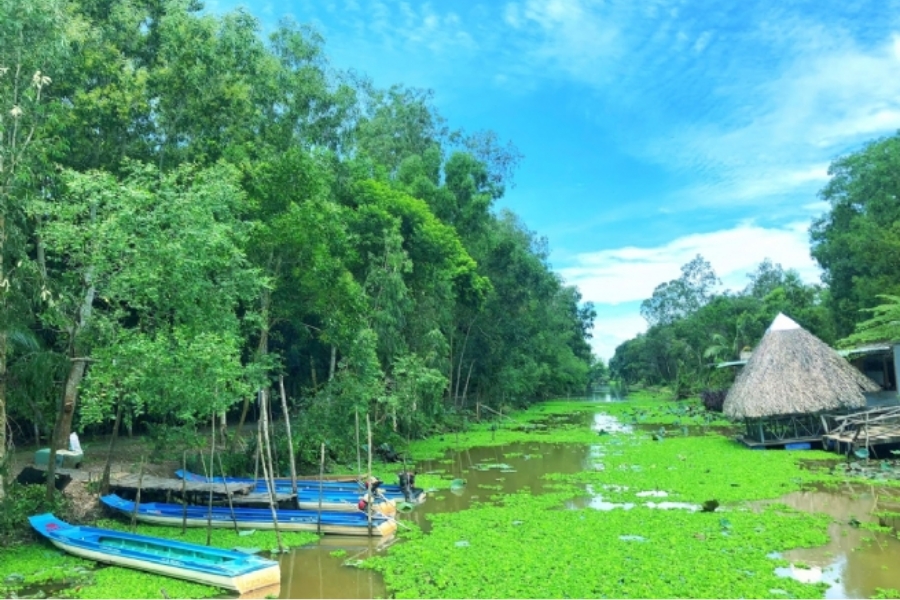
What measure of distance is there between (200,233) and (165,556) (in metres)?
4.31

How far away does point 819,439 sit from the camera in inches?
674

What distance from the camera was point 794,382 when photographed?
1719cm

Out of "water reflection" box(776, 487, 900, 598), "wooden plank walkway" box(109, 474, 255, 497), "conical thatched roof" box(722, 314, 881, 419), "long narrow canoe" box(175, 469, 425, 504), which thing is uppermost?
"conical thatched roof" box(722, 314, 881, 419)

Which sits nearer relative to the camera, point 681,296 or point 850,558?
point 850,558

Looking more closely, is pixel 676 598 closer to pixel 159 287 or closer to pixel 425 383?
pixel 159 287

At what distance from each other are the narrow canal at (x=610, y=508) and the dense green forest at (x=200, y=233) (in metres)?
2.62

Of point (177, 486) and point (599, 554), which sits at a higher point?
point (177, 486)

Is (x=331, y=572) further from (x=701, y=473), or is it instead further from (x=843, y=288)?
(x=843, y=288)

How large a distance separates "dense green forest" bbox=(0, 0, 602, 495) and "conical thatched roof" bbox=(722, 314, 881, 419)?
9075mm

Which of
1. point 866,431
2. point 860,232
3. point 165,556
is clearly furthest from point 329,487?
point 860,232

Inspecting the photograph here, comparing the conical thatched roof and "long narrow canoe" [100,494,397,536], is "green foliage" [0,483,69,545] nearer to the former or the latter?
"long narrow canoe" [100,494,397,536]

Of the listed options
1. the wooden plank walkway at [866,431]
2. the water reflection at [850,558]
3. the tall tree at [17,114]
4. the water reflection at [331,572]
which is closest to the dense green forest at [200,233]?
the tall tree at [17,114]

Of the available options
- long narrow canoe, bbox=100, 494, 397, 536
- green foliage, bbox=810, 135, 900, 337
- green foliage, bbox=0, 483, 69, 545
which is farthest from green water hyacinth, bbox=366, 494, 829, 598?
green foliage, bbox=810, 135, 900, 337

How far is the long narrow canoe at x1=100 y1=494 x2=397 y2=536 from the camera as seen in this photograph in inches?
381
